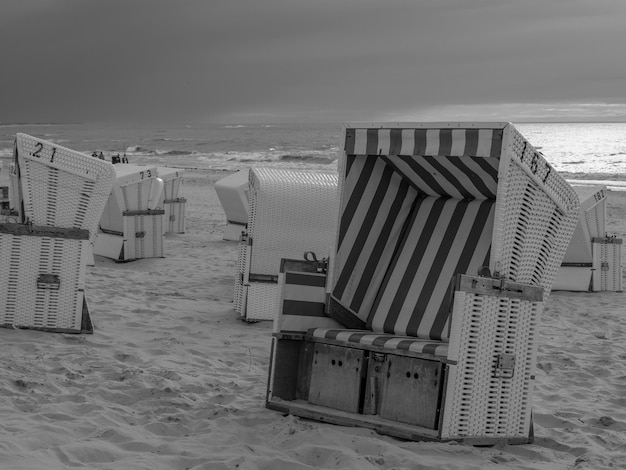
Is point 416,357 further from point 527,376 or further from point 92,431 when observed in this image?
point 92,431

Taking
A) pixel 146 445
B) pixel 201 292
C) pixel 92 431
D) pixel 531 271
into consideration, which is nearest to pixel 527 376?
pixel 531 271

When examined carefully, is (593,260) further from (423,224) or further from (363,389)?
(363,389)

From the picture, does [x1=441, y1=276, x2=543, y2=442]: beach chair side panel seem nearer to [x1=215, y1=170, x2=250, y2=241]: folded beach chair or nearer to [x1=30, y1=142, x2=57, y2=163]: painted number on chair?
[x1=30, y1=142, x2=57, y2=163]: painted number on chair

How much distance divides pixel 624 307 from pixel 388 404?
5.39 metres

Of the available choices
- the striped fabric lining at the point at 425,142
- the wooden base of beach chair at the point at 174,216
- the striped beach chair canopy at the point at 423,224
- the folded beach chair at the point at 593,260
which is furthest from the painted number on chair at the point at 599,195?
the wooden base of beach chair at the point at 174,216

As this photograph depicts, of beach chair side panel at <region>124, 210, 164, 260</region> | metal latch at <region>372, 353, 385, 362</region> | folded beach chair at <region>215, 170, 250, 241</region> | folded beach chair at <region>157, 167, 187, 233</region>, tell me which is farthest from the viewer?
folded beach chair at <region>157, 167, 187, 233</region>

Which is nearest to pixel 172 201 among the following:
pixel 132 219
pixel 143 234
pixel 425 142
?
pixel 143 234

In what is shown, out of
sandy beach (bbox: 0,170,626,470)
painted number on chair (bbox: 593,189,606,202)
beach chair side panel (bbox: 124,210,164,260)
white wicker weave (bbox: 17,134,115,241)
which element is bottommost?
sandy beach (bbox: 0,170,626,470)

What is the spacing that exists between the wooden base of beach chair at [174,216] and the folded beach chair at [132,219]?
10.4ft

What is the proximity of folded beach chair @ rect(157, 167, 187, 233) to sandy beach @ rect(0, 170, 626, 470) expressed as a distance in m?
5.38

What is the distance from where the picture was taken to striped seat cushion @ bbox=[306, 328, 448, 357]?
14.6 ft

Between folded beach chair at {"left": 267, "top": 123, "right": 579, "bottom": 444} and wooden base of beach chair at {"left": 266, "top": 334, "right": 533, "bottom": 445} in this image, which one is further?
wooden base of beach chair at {"left": 266, "top": 334, "right": 533, "bottom": 445}

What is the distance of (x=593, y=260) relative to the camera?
1002cm

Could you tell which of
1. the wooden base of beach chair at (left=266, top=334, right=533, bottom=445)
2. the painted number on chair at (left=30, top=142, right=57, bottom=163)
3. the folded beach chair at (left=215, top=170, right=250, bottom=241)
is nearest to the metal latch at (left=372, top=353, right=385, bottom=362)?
the wooden base of beach chair at (left=266, top=334, right=533, bottom=445)
